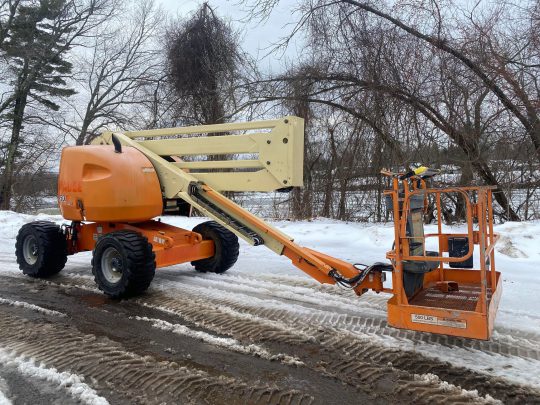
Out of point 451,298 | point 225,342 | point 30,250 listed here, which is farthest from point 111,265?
point 451,298

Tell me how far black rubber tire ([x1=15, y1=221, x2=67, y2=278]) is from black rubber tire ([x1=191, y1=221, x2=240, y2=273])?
204 cm

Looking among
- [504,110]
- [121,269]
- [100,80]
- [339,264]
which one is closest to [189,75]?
[504,110]

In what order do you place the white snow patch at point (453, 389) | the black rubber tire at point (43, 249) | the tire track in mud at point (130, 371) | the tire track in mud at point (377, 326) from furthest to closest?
the black rubber tire at point (43, 249) < the tire track in mud at point (377, 326) < the tire track in mud at point (130, 371) < the white snow patch at point (453, 389)

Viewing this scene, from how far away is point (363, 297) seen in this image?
5.50 metres

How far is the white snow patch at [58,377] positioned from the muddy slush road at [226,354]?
55 mm

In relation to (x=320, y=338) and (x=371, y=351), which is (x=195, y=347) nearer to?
(x=320, y=338)

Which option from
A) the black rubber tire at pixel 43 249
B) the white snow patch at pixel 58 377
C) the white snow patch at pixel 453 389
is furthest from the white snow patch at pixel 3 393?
the black rubber tire at pixel 43 249

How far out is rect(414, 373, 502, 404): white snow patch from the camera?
309 cm

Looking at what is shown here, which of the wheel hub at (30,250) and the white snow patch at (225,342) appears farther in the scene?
the wheel hub at (30,250)

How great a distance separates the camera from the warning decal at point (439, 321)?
3.52m

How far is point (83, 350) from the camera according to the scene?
13.1 feet

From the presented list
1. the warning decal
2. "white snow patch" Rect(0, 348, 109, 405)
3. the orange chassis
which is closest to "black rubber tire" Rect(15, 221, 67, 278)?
the orange chassis

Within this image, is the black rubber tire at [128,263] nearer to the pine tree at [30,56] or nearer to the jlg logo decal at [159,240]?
the jlg logo decal at [159,240]

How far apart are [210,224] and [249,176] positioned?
166 cm
